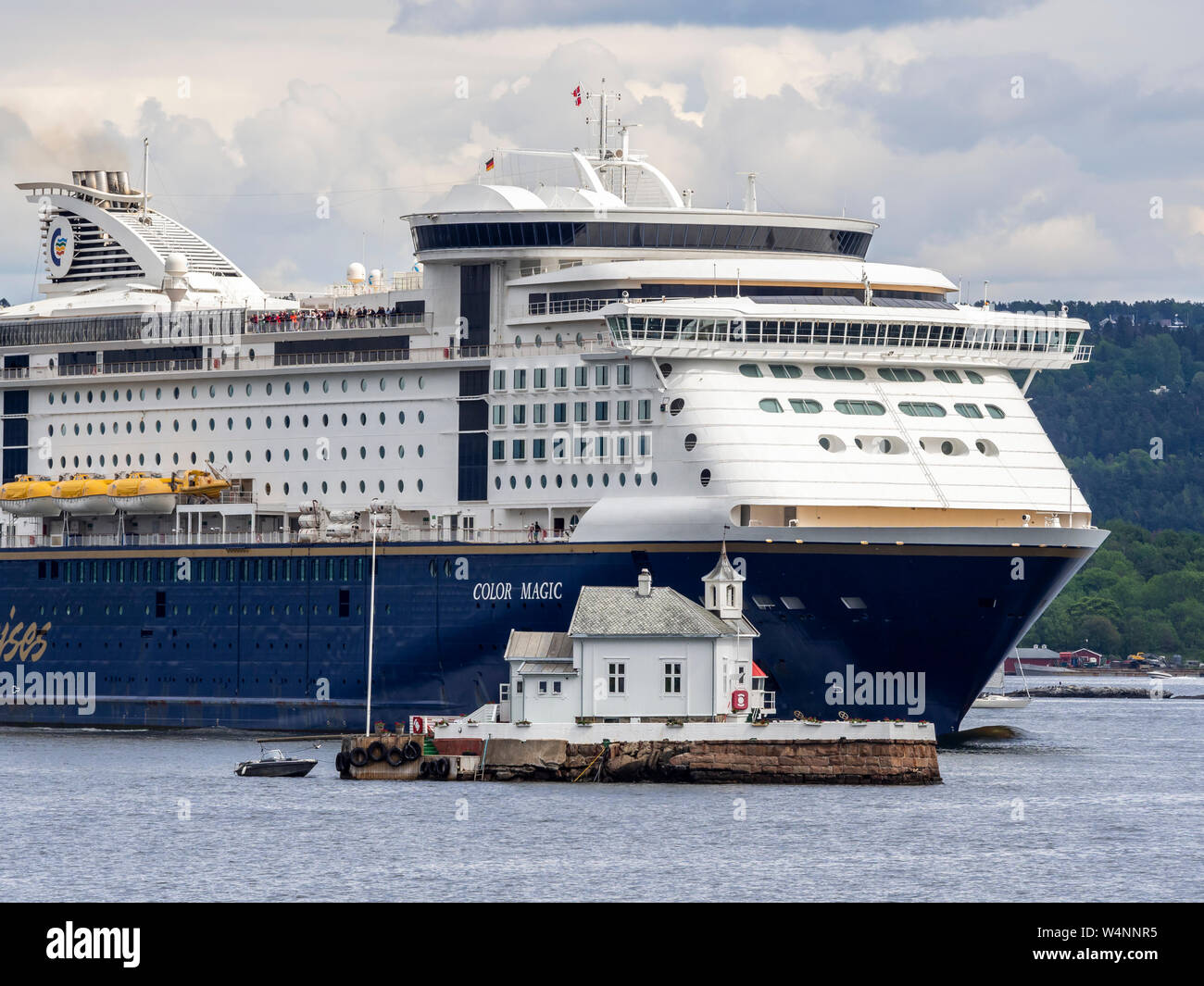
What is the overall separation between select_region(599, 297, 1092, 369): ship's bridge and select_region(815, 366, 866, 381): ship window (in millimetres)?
493

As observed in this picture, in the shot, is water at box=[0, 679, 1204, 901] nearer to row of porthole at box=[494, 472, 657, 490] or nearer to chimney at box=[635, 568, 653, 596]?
chimney at box=[635, 568, 653, 596]

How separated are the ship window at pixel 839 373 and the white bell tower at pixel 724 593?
6911mm

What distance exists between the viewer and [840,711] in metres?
63.9

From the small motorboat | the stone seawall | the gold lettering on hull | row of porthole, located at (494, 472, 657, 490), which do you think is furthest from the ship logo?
the stone seawall

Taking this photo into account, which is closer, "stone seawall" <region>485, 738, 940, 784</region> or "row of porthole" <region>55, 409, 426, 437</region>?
"stone seawall" <region>485, 738, 940, 784</region>

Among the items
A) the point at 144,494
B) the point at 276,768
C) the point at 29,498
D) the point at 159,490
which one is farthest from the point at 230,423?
the point at 276,768

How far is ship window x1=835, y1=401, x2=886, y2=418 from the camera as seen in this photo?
6606 centimetres

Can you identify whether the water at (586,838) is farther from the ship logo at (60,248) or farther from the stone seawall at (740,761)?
the ship logo at (60,248)

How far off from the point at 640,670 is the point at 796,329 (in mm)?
11222

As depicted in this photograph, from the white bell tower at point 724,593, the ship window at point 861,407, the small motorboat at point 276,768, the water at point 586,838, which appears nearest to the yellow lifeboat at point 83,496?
the water at point 586,838

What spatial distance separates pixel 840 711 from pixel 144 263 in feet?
106

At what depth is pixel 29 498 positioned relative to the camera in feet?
263
